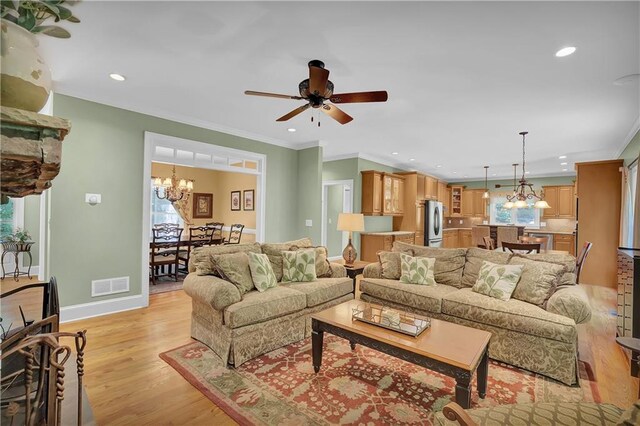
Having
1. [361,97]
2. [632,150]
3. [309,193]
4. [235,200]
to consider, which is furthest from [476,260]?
[235,200]

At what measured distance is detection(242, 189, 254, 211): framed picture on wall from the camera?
27.3ft

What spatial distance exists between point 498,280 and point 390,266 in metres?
1.16

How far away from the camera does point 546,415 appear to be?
4.18 feet

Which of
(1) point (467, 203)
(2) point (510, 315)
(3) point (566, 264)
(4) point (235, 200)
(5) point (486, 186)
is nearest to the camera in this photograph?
(2) point (510, 315)

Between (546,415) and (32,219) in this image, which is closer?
(546,415)

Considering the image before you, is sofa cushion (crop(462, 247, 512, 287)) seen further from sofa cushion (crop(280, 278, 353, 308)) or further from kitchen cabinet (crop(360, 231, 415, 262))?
kitchen cabinet (crop(360, 231, 415, 262))

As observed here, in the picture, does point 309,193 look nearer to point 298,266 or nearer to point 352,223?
point 352,223

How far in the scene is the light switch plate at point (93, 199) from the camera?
3.64 m

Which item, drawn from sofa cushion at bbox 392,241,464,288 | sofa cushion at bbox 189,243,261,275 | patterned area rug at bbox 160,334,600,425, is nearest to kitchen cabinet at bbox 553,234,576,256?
sofa cushion at bbox 392,241,464,288

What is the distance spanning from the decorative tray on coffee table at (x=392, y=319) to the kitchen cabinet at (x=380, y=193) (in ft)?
14.1

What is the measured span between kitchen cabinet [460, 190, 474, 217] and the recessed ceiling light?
835cm

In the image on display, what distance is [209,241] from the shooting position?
585cm

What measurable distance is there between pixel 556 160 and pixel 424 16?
6.79 meters

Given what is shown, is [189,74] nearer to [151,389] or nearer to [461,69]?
[461,69]
